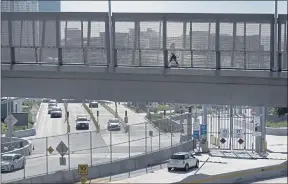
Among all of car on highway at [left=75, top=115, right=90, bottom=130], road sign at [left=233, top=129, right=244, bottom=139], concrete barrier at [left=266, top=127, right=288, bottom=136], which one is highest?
road sign at [left=233, top=129, right=244, bottom=139]

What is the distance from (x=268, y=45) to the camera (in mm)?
16031

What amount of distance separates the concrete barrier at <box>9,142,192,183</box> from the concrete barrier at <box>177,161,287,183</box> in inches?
130

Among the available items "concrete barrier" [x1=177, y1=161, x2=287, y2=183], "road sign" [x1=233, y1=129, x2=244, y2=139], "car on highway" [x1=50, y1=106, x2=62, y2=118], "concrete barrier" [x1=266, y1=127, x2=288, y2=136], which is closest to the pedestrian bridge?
"concrete barrier" [x1=177, y1=161, x2=287, y2=183]

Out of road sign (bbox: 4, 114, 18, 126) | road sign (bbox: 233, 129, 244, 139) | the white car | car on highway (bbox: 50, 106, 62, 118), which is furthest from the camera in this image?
car on highway (bbox: 50, 106, 62, 118)

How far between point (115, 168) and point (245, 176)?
629cm

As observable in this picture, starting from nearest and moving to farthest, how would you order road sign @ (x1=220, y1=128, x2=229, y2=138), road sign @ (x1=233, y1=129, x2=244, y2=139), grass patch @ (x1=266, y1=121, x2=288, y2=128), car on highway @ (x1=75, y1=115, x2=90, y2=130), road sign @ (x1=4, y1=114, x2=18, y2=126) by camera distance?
1. road sign @ (x1=4, y1=114, x2=18, y2=126)
2. road sign @ (x1=220, y1=128, x2=229, y2=138)
3. road sign @ (x1=233, y1=129, x2=244, y2=139)
4. car on highway @ (x1=75, y1=115, x2=90, y2=130)
5. grass patch @ (x1=266, y1=121, x2=288, y2=128)

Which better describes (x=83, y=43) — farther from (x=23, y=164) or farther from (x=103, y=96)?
(x=23, y=164)

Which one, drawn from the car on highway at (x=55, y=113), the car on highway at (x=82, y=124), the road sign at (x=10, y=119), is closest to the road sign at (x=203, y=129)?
the road sign at (x=10, y=119)

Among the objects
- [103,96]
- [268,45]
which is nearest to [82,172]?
[103,96]

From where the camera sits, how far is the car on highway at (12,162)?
79.2 feet

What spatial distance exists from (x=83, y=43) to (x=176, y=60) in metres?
2.91

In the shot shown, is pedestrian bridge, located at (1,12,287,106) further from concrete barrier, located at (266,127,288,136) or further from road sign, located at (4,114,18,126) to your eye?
concrete barrier, located at (266,127,288,136)

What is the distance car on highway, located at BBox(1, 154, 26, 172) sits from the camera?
2412cm

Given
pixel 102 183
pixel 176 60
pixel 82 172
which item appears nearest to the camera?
pixel 176 60
